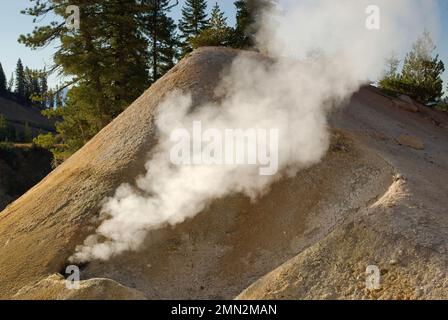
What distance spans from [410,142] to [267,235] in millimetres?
7499

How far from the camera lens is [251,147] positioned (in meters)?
12.5

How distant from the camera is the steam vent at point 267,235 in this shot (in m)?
8.45

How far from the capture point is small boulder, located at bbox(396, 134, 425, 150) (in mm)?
15141

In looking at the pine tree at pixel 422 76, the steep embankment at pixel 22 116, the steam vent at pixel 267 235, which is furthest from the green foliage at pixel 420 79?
the steep embankment at pixel 22 116

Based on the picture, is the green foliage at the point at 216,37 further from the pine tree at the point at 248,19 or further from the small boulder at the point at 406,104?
the small boulder at the point at 406,104

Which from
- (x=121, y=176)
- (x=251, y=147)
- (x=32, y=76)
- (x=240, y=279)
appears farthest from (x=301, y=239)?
(x=32, y=76)

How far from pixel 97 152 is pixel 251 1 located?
66.1 ft

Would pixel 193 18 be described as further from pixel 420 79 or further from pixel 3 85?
pixel 3 85

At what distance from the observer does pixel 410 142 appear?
15.3 meters

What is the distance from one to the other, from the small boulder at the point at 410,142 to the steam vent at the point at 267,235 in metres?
0.93

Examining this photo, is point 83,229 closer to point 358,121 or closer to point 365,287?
point 365,287

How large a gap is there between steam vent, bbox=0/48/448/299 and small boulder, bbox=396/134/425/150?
3.06ft

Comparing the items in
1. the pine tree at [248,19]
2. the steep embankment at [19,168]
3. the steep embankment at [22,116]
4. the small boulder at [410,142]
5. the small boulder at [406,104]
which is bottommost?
the steep embankment at [19,168]

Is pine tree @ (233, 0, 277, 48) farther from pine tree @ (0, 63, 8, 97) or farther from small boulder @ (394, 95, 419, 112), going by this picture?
pine tree @ (0, 63, 8, 97)
